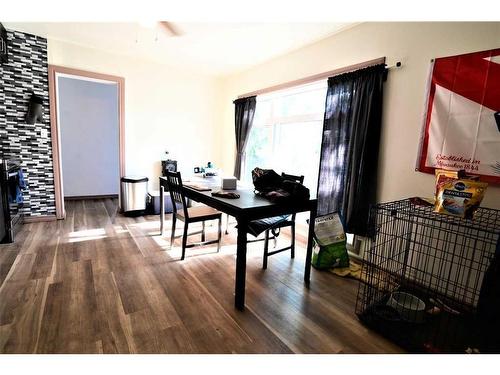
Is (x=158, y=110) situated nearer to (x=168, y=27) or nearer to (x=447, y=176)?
(x=168, y=27)

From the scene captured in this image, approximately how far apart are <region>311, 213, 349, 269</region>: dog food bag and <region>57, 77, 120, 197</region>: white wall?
4295 mm

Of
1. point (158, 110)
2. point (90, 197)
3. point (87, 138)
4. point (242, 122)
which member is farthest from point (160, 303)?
point (87, 138)

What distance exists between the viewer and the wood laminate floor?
1509 mm

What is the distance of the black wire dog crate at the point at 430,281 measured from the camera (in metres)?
1.58

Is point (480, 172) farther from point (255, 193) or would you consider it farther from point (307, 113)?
point (307, 113)

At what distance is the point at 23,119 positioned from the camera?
3.28m

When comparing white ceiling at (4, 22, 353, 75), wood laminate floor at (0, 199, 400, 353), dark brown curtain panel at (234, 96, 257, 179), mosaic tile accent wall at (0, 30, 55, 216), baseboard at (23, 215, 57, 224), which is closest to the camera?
wood laminate floor at (0, 199, 400, 353)

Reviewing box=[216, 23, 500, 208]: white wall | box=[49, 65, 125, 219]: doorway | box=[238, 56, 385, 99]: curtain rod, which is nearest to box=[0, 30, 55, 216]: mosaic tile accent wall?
box=[49, 65, 125, 219]: doorway

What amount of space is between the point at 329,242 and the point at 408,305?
0.78 meters

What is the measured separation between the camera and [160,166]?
174 inches

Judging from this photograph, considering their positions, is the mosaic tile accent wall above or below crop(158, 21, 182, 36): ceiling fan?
below

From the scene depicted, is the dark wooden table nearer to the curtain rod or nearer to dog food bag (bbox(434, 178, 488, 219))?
dog food bag (bbox(434, 178, 488, 219))

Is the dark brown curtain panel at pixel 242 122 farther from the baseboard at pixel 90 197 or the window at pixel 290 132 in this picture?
the baseboard at pixel 90 197
